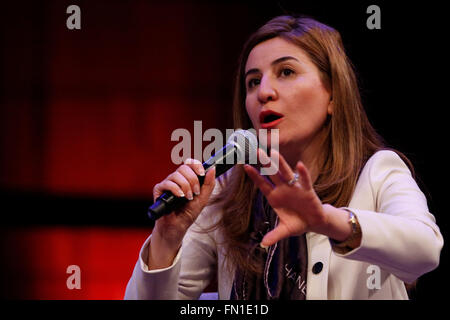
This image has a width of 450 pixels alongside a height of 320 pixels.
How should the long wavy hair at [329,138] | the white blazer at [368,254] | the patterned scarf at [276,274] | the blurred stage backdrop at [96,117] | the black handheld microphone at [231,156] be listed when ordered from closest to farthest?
the white blazer at [368,254], the black handheld microphone at [231,156], the patterned scarf at [276,274], the long wavy hair at [329,138], the blurred stage backdrop at [96,117]

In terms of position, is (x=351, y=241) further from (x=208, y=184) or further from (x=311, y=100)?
(x=311, y=100)

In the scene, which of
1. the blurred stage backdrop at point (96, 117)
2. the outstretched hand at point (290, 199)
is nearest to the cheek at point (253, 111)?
the outstretched hand at point (290, 199)

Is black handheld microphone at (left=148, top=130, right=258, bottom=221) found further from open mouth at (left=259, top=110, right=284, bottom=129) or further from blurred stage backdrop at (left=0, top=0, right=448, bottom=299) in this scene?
blurred stage backdrop at (left=0, top=0, right=448, bottom=299)

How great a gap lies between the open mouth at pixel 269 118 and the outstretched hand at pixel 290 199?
0.49 m

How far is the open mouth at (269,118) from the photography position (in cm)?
141

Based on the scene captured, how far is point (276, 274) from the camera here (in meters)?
1.37

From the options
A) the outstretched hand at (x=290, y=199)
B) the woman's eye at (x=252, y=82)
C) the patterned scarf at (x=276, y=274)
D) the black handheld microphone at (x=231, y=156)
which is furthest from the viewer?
the woman's eye at (x=252, y=82)

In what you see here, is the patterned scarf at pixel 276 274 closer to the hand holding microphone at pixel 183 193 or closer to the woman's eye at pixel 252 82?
the hand holding microphone at pixel 183 193

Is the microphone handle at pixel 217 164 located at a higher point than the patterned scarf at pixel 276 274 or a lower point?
higher

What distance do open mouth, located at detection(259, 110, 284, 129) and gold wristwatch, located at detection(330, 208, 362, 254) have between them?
0.49 m

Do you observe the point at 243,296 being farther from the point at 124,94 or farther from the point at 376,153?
the point at 124,94

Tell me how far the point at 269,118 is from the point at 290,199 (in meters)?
0.56

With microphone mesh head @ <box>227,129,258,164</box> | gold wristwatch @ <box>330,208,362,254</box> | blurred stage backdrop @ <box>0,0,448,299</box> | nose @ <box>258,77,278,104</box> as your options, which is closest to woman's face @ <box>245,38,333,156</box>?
nose @ <box>258,77,278,104</box>

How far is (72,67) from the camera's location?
8.52 ft
